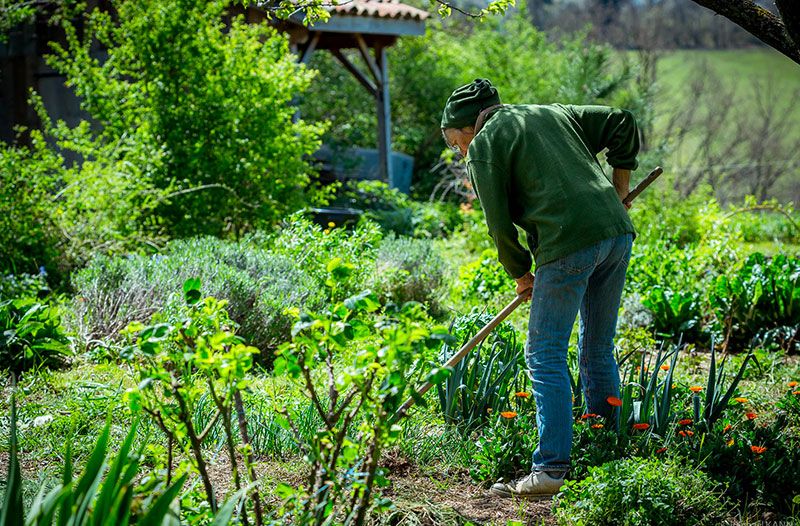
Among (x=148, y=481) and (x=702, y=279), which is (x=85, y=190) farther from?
(x=702, y=279)

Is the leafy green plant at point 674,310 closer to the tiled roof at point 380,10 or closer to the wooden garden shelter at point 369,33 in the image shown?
the wooden garden shelter at point 369,33

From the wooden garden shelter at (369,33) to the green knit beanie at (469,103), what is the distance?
6182 mm

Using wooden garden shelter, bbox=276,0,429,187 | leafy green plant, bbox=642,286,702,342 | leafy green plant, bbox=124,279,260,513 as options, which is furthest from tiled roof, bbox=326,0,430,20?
leafy green plant, bbox=124,279,260,513

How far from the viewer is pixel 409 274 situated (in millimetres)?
6188

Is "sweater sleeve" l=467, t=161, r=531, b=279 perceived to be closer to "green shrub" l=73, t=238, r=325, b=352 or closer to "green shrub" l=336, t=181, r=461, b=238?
"green shrub" l=73, t=238, r=325, b=352

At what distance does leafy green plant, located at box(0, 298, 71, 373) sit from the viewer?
4234 millimetres

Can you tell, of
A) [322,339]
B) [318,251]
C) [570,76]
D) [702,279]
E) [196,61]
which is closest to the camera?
[322,339]

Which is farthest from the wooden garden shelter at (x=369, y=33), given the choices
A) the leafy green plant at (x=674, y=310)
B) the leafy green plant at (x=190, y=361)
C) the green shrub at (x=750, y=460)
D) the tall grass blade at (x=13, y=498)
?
the tall grass blade at (x=13, y=498)

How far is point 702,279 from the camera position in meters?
6.22

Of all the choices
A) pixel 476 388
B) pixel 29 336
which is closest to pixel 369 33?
pixel 29 336

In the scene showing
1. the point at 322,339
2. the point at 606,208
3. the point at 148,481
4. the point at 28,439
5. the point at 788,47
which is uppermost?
the point at 788,47

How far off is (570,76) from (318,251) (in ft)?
24.4

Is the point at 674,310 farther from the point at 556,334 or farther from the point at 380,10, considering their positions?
the point at 380,10

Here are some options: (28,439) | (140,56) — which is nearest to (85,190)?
(140,56)
